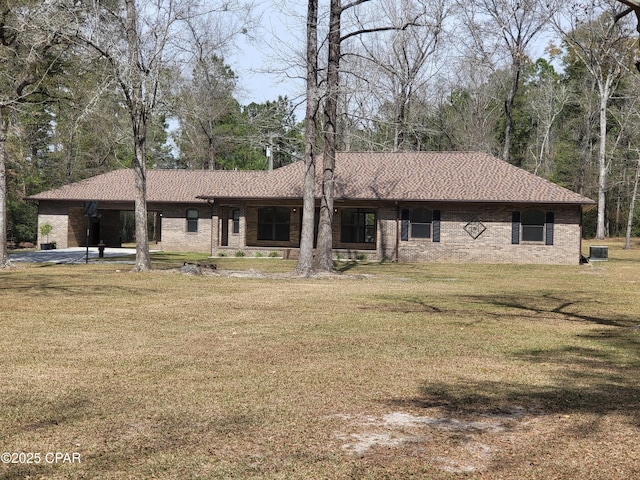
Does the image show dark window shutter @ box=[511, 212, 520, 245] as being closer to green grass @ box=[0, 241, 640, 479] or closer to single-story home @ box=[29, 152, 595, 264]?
single-story home @ box=[29, 152, 595, 264]

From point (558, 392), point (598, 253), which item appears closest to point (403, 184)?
point (598, 253)

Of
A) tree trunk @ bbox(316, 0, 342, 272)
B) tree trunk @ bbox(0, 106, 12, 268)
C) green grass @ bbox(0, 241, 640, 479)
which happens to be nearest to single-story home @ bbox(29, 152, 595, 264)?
tree trunk @ bbox(316, 0, 342, 272)

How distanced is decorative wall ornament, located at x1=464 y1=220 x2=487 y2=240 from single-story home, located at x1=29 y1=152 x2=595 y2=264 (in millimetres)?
45

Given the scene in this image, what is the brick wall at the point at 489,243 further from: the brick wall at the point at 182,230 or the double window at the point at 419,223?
the brick wall at the point at 182,230

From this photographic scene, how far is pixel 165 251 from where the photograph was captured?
3997 cm

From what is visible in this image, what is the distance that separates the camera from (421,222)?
1273 inches

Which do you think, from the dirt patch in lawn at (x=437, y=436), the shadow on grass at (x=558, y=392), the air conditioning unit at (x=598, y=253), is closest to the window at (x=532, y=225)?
the air conditioning unit at (x=598, y=253)

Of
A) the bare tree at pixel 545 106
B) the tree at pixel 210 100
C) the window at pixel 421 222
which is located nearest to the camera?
the window at pixel 421 222

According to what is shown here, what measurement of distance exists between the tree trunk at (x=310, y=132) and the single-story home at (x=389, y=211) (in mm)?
9803

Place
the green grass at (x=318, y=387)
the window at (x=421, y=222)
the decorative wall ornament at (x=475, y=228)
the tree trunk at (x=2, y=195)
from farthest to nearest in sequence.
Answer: the window at (x=421, y=222) → the decorative wall ornament at (x=475, y=228) → the tree trunk at (x=2, y=195) → the green grass at (x=318, y=387)

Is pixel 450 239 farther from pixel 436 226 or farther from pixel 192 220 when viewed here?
pixel 192 220

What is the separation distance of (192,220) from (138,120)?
1795 centimetres

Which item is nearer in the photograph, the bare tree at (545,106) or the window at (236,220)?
the window at (236,220)

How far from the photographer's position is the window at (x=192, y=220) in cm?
4034
